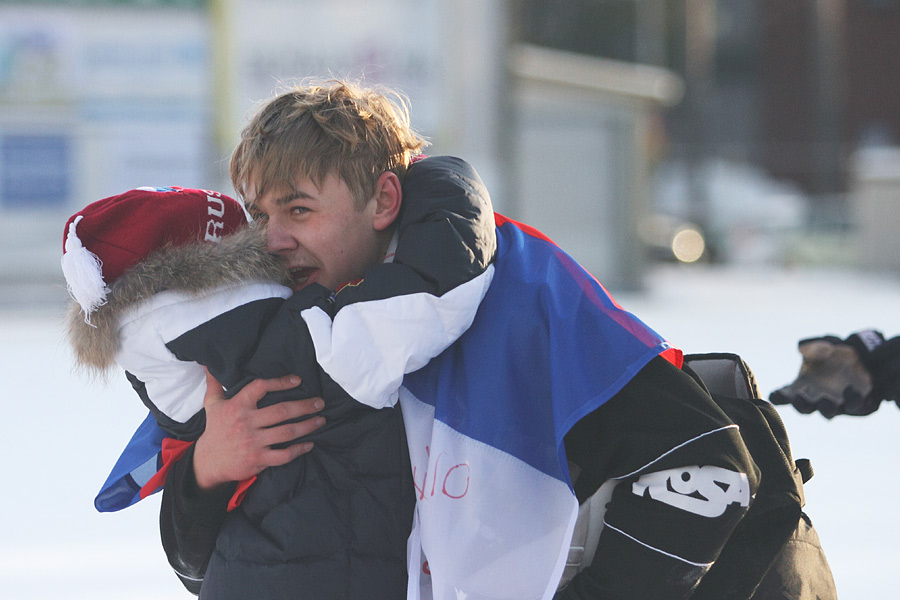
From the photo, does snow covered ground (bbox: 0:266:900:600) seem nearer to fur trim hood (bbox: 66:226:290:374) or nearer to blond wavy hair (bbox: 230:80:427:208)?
fur trim hood (bbox: 66:226:290:374)

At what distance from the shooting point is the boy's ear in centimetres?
165

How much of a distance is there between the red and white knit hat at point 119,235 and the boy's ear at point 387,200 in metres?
0.26

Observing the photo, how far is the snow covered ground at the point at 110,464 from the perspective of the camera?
9.95 feet

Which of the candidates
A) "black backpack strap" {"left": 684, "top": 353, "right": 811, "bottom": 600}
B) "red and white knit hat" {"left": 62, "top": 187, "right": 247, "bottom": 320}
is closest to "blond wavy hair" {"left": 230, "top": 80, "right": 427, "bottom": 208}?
"red and white knit hat" {"left": 62, "top": 187, "right": 247, "bottom": 320}

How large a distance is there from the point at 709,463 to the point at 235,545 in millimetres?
722

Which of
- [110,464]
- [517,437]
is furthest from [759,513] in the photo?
[110,464]

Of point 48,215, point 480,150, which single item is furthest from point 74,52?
point 480,150

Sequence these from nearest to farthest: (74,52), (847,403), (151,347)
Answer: (151,347) → (847,403) → (74,52)

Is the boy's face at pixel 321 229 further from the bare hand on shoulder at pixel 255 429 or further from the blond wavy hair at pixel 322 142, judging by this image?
the bare hand on shoulder at pixel 255 429

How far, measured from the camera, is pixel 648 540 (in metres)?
1.41

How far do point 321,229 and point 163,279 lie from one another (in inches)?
10.5

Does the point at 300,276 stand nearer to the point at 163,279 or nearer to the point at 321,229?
the point at 321,229

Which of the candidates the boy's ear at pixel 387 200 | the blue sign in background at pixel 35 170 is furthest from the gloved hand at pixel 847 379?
the blue sign in background at pixel 35 170

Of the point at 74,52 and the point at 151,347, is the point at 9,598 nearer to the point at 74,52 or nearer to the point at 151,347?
the point at 151,347
